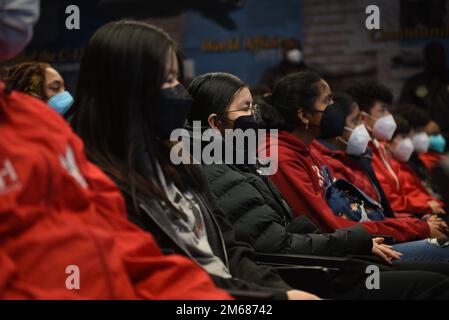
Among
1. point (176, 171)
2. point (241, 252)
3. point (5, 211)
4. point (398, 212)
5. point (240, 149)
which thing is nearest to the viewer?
point (5, 211)

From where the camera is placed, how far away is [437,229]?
4223 millimetres

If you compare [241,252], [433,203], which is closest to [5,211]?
[241,252]

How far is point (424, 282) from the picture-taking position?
292cm

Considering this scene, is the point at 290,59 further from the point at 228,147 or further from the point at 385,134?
the point at 228,147

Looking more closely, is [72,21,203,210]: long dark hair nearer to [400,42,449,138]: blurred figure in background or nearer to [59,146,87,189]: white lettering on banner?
[59,146,87,189]: white lettering on banner

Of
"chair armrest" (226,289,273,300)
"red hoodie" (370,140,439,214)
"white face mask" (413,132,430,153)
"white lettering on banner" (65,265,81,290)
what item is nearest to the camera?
"white lettering on banner" (65,265,81,290)

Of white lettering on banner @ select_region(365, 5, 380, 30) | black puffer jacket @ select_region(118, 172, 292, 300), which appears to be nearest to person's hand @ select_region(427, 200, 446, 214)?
white lettering on banner @ select_region(365, 5, 380, 30)

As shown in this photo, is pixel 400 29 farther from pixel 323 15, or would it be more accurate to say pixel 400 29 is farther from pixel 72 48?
pixel 72 48

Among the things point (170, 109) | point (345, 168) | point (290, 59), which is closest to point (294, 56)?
point (290, 59)

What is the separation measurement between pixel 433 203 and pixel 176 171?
12.1 ft

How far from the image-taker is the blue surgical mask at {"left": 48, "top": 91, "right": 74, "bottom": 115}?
3605mm

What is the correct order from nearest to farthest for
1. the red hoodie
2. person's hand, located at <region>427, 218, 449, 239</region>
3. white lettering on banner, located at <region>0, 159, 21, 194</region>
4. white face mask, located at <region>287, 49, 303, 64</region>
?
white lettering on banner, located at <region>0, 159, 21, 194</region> → person's hand, located at <region>427, 218, 449, 239</region> → the red hoodie → white face mask, located at <region>287, 49, 303, 64</region>

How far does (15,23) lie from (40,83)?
6.44 ft

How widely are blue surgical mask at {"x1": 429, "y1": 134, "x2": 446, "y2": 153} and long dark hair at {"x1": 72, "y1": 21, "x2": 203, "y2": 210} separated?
499cm
